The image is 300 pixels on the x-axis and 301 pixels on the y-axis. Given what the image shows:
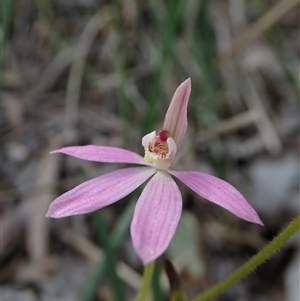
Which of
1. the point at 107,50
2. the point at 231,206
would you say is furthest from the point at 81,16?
the point at 231,206

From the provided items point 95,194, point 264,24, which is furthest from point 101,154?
point 264,24

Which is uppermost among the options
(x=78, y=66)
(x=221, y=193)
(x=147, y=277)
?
(x=221, y=193)

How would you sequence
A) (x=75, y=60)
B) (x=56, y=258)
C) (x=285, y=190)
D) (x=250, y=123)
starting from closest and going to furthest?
(x=56, y=258)
(x=285, y=190)
(x=250, y=123)
(x=75, y=60)

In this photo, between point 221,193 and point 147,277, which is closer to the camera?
point 221,193

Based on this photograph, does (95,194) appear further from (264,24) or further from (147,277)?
(264,24)

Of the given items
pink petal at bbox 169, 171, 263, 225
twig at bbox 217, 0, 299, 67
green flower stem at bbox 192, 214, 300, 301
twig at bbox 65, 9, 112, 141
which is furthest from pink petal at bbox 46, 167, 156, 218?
twig at bbox 65, 9, 112, 141

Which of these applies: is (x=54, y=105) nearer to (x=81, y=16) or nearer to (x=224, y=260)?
(x=81, y=16)

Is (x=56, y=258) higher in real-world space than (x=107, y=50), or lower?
lower
